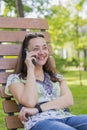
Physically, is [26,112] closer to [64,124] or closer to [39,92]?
[39,92]

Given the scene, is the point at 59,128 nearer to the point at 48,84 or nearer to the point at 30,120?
the point at 30,120

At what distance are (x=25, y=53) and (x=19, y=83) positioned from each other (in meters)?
0.37

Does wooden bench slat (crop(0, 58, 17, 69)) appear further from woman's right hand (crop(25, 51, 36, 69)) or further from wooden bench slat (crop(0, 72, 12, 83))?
woman's right hand (crop(25, 51, 36, 69))

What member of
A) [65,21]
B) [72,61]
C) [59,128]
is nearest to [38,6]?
[65,21]

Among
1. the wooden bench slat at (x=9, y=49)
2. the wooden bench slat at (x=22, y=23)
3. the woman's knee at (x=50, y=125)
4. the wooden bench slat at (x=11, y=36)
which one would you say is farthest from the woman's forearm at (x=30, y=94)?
the wooden bench slat at (x=22, y=23)

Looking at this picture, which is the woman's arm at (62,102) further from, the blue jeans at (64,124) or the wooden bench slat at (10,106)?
the wooden bench slat at (10,106)

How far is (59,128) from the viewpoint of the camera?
10.8 feet

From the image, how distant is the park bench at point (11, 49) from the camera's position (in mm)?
→ 4164

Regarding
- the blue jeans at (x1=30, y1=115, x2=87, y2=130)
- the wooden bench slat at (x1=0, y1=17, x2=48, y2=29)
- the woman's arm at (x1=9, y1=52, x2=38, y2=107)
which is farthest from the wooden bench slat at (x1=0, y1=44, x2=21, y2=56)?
the blue jeans at (x1=30, y1=115, x2=87, y2=130)

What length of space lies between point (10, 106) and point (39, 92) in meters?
0.55

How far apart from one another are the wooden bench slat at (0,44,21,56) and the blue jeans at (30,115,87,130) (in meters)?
1.12

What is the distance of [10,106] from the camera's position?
4.20 m

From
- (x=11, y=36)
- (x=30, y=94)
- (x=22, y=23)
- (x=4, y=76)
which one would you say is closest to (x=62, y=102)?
(x=30, y=94)

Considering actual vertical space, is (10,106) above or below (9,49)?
below
